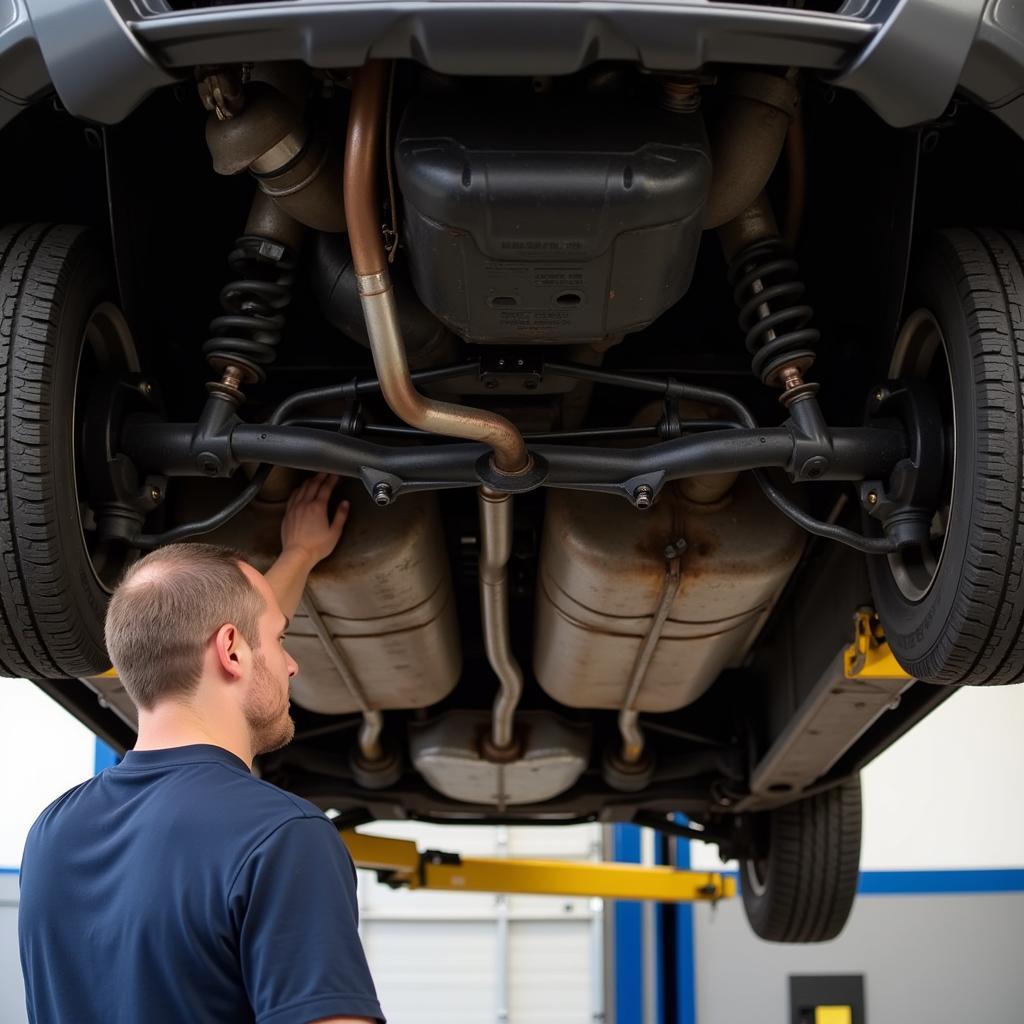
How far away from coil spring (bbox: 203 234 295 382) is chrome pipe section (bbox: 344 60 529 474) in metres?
0.29

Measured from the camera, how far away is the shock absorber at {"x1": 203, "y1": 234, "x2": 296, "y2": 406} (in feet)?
6.68

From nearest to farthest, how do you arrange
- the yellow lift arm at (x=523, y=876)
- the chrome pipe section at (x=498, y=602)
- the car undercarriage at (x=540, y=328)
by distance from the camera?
the car undercarriage at (x=540, y=328)
the chrome pipe section at (x=498, y=602)
the yellow lift arm at (x=523, y=876)

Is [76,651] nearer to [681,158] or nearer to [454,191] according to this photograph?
[454,191]

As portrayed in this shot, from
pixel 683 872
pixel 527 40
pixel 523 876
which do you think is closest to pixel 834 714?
pixel 527 40

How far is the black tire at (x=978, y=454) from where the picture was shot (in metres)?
1.78

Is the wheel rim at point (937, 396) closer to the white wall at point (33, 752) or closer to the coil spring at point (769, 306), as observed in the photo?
the coil spring at point (769, 306)

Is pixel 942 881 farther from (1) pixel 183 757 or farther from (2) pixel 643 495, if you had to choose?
(1) pixel 183 757

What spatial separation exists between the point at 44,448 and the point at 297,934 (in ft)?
3.19

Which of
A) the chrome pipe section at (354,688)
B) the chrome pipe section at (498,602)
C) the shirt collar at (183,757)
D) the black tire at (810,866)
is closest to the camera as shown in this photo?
the shirt collar at (183,757)

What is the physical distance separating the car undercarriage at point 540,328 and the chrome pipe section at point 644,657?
1 centimetres

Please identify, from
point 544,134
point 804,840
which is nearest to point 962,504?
point 544,134

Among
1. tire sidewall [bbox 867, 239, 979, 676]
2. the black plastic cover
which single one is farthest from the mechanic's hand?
tire sidewall [bbox 867, 239, 979, 676]

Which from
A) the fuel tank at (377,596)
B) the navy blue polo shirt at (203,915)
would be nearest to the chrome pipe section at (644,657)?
the fuel tank at (377,596)

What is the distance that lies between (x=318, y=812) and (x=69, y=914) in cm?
28
